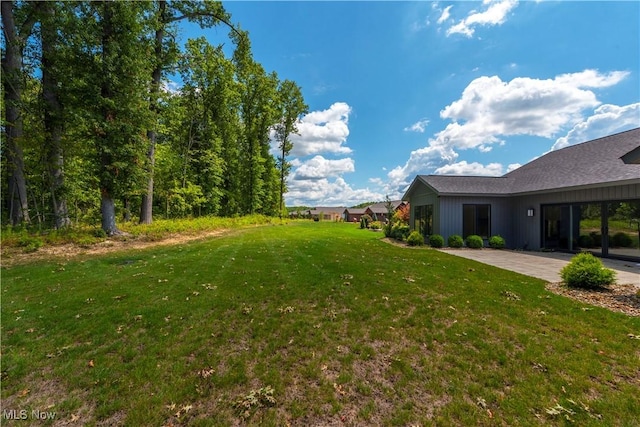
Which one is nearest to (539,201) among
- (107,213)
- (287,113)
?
(107,213)

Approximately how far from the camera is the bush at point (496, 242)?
13301 millimetres

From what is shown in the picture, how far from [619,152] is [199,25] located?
22.2 m

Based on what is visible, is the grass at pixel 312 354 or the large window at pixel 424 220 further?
the large window at pixel 424 220

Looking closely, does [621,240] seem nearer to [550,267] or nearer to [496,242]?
[550,267]

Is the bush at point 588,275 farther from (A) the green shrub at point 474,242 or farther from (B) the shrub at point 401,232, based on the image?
(B) the shrub at point 401,232

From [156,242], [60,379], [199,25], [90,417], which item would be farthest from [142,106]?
[90,417]

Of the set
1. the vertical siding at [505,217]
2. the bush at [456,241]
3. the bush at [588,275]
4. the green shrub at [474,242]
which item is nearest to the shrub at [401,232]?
the vertical siding at [505,217]

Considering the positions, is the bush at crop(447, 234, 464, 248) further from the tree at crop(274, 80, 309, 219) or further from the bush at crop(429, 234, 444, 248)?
the tree at crop(274, 80, 309, 219)

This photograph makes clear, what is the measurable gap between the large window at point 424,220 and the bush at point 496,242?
9.31 ft

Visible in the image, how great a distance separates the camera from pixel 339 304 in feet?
16.1

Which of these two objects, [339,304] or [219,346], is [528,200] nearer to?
[339,304]

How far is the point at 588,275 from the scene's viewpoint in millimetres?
5902

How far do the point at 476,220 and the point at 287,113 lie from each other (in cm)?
3014

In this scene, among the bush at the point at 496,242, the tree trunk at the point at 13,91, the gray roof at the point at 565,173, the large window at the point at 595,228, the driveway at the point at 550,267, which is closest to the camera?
the driveway at the point at 550,267
